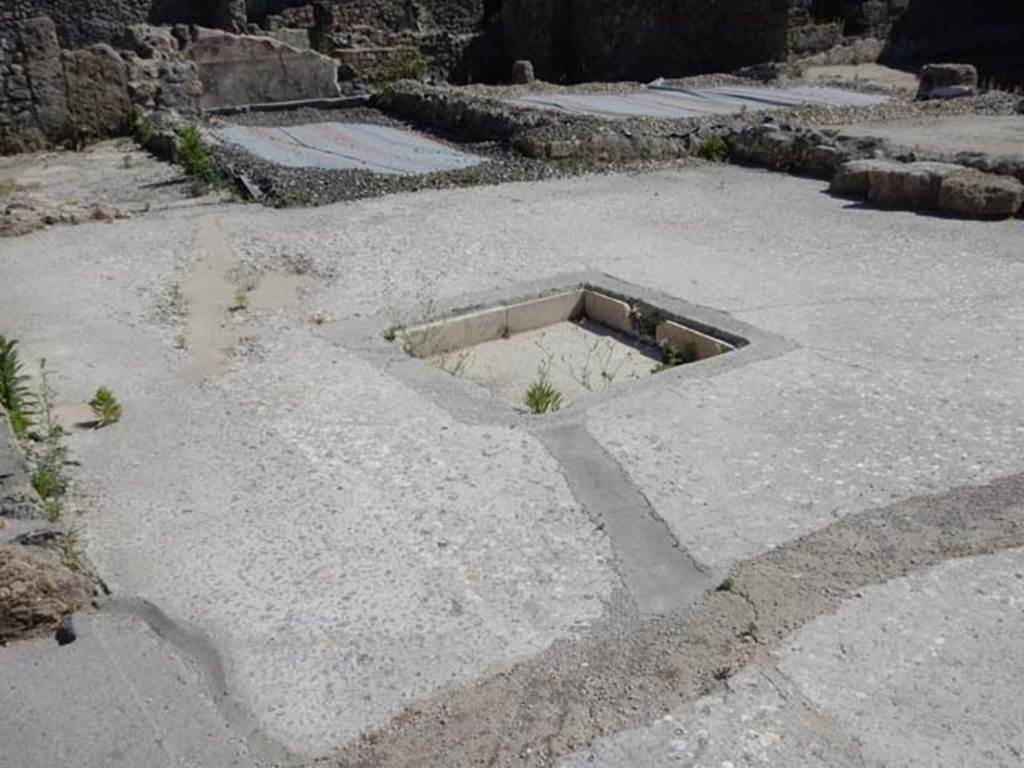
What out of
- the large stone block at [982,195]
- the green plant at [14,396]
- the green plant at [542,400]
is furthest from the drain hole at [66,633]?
the large stone block at [982,195]

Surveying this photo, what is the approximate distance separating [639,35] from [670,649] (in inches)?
648

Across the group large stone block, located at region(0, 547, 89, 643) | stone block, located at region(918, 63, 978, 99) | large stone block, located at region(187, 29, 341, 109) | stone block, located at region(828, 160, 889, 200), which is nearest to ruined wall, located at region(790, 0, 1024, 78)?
stone block, located at region(918, 63, 978, 99)

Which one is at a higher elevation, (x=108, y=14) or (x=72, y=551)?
(x=108, y=14)

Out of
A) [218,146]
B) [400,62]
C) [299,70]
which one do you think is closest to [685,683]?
[218,146]

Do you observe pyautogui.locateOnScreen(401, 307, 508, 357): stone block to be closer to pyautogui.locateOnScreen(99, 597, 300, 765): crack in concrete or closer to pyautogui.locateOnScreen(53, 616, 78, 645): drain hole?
pyautogui.locateOnScreen(99, 597, 300, 765): crack in concrete

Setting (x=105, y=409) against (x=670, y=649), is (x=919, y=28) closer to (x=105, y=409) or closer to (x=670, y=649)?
(x=105, y=409)

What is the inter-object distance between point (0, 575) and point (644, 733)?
1817mm

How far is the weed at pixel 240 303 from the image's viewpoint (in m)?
6.09

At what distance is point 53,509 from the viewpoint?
3.67 metres

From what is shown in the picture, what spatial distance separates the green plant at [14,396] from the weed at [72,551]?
3.03ft

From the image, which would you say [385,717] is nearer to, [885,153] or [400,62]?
[885,153]

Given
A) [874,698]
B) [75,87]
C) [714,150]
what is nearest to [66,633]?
[874,698]

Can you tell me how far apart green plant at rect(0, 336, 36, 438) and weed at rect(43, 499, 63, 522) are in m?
0.58

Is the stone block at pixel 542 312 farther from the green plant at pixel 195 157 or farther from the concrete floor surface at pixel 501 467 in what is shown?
the green plant at pixel 195 157
